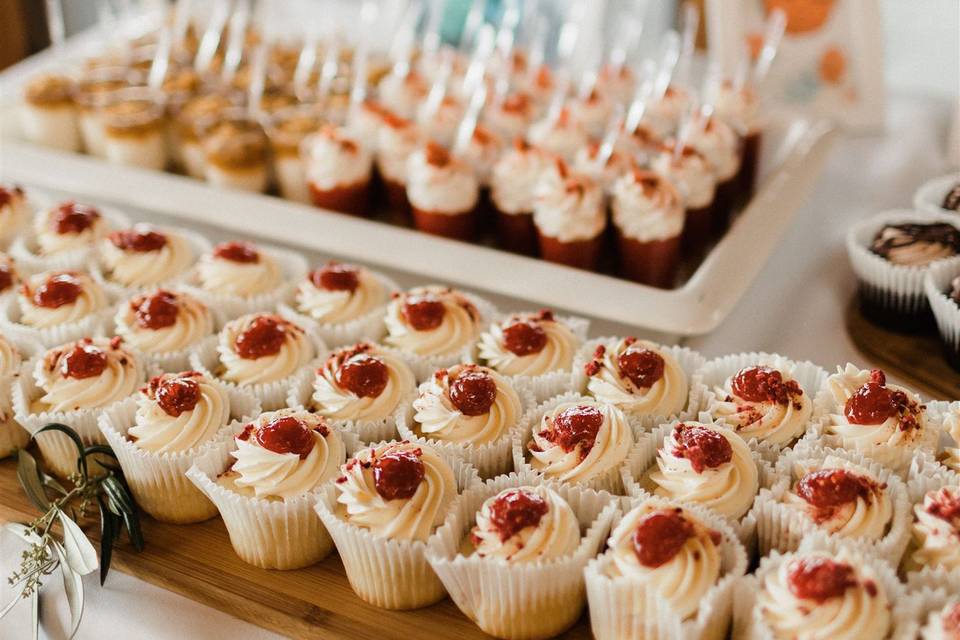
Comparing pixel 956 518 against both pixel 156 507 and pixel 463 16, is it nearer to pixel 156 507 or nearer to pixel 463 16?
pixel 156 507

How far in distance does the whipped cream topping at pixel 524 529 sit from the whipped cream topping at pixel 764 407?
1.32 feet

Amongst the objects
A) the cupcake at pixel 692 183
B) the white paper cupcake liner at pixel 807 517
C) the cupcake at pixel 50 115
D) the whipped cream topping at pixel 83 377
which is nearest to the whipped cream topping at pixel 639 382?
the white paper cupcake liner at pixel 807 517

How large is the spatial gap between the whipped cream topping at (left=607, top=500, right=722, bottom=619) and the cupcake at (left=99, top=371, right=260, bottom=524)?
29.3 inches

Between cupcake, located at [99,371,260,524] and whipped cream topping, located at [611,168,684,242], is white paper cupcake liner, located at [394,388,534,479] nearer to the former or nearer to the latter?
cupcake, located at [99,371,260,524]

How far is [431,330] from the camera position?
2.17m

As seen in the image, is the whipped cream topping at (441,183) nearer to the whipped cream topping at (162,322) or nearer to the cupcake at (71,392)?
the whipped cream topping at (162,322)

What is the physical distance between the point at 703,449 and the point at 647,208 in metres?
0.97

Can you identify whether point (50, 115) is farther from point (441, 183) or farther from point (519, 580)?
point (519, 580)

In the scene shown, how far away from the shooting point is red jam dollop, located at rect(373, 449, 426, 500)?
1680 mm

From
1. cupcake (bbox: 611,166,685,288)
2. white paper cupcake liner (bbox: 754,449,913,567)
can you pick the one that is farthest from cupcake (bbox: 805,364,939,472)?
cupcake (bbox: 611,166,685,288)

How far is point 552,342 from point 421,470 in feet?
1.69

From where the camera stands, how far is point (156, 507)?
191 cm

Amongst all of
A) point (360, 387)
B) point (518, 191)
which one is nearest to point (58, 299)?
point (360, 387)

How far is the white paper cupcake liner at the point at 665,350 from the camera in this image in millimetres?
1934
